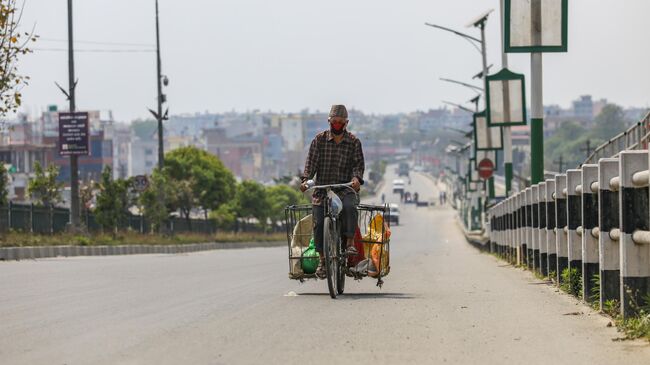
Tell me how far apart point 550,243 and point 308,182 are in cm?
449

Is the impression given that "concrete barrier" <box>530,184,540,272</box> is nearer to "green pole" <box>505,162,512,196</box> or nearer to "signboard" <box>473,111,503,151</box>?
"green pole" <box>505,162,512,196</box>

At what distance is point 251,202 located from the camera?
5012 inches

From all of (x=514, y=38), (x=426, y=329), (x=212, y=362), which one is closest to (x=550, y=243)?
(x=514, y=38)

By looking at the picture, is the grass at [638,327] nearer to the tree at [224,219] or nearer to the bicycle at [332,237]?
the bicycle at [332,237]

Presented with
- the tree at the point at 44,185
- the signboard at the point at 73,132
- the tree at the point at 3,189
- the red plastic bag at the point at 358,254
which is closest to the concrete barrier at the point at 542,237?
the red plastic bag at the point at 358,254

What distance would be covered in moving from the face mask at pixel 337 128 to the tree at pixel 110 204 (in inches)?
1539

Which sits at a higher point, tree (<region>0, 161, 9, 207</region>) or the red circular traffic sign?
the red circular traffic sign

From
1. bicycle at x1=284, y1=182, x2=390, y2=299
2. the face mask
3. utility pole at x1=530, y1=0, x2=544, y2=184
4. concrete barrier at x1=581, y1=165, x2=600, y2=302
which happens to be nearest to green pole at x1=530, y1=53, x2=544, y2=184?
utility pole at x1=530, y1=0, x2=544, y2=184

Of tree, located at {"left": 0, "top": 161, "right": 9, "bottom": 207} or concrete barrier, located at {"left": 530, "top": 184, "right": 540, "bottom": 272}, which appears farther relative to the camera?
tree, located at {"left": 0, "top": 161, "right": 9, "bottom": 207}

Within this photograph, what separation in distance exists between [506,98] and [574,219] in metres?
18.7

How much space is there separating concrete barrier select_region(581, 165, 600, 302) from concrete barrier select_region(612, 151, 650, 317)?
209 centimetres

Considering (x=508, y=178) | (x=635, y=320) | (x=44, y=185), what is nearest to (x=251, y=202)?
(x=44, y=185)

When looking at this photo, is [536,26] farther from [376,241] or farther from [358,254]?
[358,254]

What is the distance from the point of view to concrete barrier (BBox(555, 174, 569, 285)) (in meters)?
15.8
